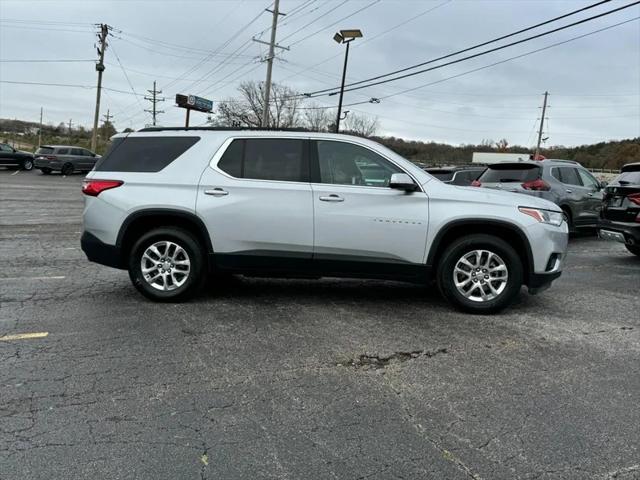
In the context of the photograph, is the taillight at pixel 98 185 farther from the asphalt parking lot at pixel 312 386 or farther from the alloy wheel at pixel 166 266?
the asphalt parking lot at pixel 312 386

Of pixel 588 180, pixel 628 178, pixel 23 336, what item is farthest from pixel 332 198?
pixel 588 180

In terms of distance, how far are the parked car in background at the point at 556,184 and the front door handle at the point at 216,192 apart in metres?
6.72

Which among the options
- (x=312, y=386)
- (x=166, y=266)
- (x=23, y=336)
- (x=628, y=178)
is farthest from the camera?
(x=628, y=178)

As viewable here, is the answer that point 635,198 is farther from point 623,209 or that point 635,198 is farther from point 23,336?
point 23,336

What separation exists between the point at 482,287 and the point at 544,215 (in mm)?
994

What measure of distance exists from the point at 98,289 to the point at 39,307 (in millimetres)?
886

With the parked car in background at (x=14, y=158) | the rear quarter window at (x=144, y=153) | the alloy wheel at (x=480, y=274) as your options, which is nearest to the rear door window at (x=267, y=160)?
the rear quarter window at (x=144, y=153)

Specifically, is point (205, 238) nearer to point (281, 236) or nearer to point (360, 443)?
point (281, 236)

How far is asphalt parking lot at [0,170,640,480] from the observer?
111 inches

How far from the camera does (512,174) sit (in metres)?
10.9

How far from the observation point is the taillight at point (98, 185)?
5.61 metres

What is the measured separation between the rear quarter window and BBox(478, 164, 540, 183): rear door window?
7.36m

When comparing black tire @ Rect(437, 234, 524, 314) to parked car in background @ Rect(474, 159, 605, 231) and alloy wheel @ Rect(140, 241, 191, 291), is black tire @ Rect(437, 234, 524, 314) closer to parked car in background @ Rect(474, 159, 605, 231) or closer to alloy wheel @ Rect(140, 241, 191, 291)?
alloy wheel @ Rect(140, 241, 191, 291)

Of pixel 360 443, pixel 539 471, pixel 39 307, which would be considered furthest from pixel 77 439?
pixel 39 307
